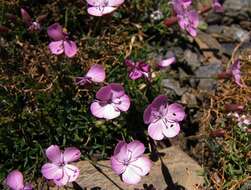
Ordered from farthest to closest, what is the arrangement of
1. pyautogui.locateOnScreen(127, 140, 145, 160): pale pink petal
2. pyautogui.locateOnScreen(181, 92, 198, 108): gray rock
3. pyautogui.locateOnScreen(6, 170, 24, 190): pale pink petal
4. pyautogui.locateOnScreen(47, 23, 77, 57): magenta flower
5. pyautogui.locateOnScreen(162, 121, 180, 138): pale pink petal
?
pyautogui.locateOnScreen(181, 92, 198, 108): gray rock < pyautogui.locateOnScreen(47, 23, 77, 57): magenta flower < pyautogui.locateOnScreen(162, 121, 180, 138): pale pink petal < pyautogui.locateOnScreen(127, 140, 145, 160): pale pink petal < pyautogui.locateOnScreen(6, 170, 24, 190): pale pink petal

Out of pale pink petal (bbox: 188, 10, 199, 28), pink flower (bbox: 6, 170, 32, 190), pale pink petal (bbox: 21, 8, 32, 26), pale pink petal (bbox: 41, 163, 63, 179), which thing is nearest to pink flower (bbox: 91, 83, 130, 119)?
pale pink petal (bbox: 41, 163, 63, 179)

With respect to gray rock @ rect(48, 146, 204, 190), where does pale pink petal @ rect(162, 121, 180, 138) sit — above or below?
above

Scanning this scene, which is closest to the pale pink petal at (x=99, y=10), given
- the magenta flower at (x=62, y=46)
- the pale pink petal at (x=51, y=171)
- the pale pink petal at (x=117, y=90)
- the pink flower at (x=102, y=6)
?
the pink flower at (x=102, y=6)

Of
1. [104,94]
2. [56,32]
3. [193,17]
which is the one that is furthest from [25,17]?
[193,17]

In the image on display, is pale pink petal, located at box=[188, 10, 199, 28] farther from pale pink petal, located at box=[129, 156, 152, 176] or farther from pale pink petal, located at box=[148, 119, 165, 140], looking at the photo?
pale pink petal, located at box=[129, 156, 152, 176]

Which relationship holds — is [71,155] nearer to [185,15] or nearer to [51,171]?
[51,171]

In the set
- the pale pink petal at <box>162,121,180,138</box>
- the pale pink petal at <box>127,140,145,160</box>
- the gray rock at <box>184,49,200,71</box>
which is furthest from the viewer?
the gray rock at <box>184,49,200,71</box>
